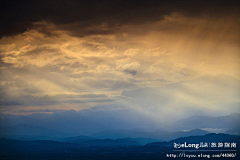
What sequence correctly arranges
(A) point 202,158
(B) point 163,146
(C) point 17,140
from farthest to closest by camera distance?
1. (C) point 17,140
2. (B) point 163,146
3. (A) point 202,158

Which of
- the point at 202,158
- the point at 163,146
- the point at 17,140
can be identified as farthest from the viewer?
the point at 17,140

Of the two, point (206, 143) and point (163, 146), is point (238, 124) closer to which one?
point (206, 143)

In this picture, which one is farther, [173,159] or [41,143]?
[41,143]

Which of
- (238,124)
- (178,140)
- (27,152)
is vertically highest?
(238,124)

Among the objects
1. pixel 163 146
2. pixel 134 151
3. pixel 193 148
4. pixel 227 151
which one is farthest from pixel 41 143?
pixel 227 151

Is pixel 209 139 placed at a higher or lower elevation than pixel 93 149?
higher

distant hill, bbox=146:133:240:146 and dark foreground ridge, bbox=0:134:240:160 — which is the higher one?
distant hill, bbox=146:133:240:146

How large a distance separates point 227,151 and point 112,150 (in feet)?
13.5

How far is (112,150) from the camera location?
9.50 meters

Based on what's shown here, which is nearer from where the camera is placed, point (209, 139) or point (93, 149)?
point (209, 139)

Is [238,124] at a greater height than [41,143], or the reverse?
[238,124]

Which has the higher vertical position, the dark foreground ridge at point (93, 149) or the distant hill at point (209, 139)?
the distant hill at point (209, 139)

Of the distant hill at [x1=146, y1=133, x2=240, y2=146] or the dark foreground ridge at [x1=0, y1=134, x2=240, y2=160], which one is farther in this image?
the dark foreground ridge at [x1=0, y1=134, x2=240, y2=160]

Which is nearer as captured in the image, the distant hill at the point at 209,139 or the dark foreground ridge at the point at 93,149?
the distant hill at the point at 209,139
